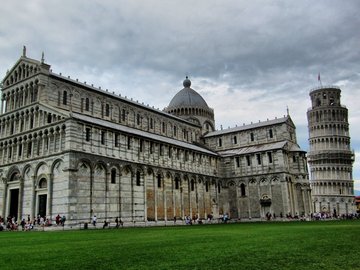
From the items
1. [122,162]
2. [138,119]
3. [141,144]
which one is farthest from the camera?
[138,119]

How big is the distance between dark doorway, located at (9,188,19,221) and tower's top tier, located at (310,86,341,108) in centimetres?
7400

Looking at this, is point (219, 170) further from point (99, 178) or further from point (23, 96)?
point (23, 96)

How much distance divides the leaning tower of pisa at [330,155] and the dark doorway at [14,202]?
222 ft

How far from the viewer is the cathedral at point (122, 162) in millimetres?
35281

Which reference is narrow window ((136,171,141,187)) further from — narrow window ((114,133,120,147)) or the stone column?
the stone column

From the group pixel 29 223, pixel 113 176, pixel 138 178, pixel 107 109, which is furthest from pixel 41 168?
pixel 107 109

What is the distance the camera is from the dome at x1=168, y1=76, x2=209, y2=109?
68750mm

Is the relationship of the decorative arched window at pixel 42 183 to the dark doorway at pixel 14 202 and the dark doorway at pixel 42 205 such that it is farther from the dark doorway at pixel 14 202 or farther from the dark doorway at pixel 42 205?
the dark doorway at pixel 14 202

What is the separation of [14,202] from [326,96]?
76.0 meters

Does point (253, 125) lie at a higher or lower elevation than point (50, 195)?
higher

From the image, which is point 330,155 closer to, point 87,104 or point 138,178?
point 138,178

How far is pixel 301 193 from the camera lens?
56.0 m

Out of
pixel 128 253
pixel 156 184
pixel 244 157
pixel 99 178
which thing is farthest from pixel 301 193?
pixel 128 253

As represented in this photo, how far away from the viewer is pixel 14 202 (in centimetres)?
3931
